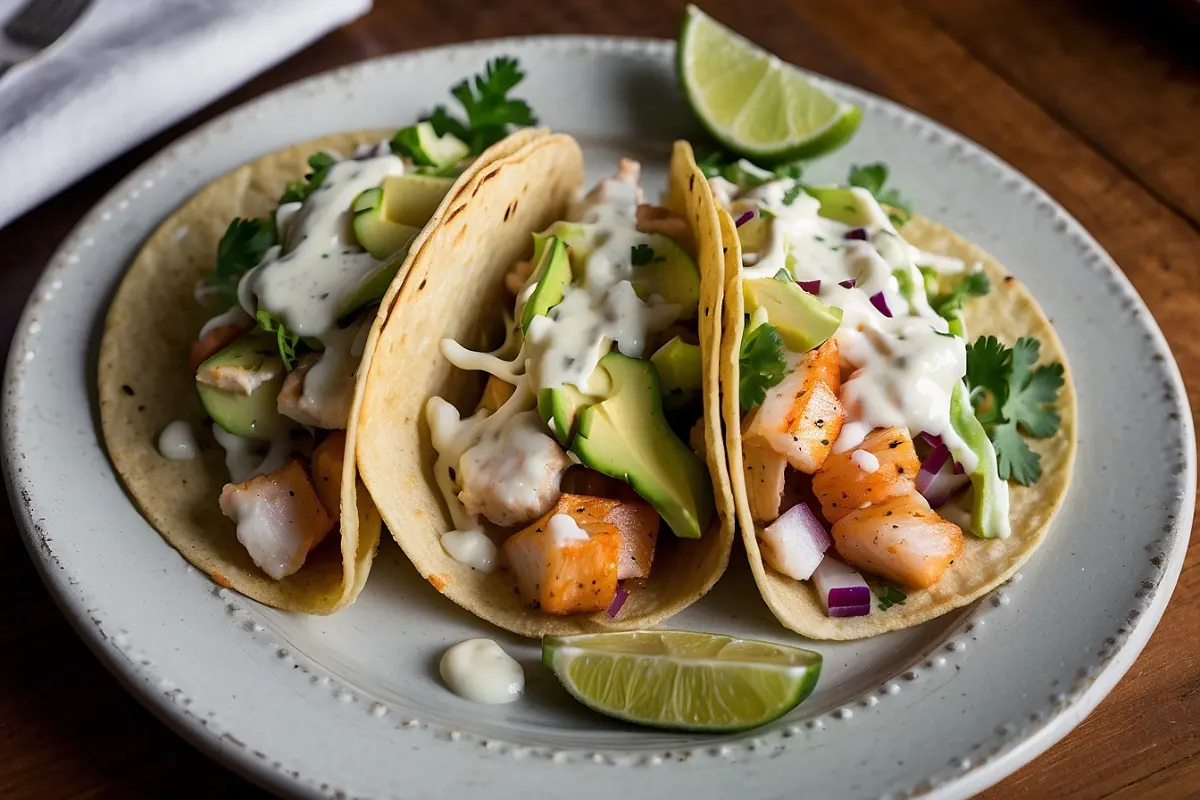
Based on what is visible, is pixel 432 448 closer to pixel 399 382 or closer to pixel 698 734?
pixel 399 382

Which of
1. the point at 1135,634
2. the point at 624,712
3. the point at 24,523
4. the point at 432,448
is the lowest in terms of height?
the point at 1135,634

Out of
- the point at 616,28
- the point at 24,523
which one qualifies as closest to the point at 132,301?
the point at 24,523

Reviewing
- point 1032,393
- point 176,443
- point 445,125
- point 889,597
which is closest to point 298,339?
point 176,443

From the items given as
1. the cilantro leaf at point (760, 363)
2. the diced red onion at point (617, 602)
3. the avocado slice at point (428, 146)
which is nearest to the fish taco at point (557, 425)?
the diced red onion at point (617, 602)

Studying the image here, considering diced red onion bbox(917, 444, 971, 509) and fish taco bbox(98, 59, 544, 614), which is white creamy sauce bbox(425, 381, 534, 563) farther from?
diced red onion bbox(917, 444, 971, 509)

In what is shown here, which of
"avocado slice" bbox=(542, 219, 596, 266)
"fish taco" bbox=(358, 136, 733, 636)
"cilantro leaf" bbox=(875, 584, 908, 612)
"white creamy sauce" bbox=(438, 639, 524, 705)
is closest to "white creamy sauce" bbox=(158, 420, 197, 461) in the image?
"fish taco" bbox=(358, 136, 733, 636)
